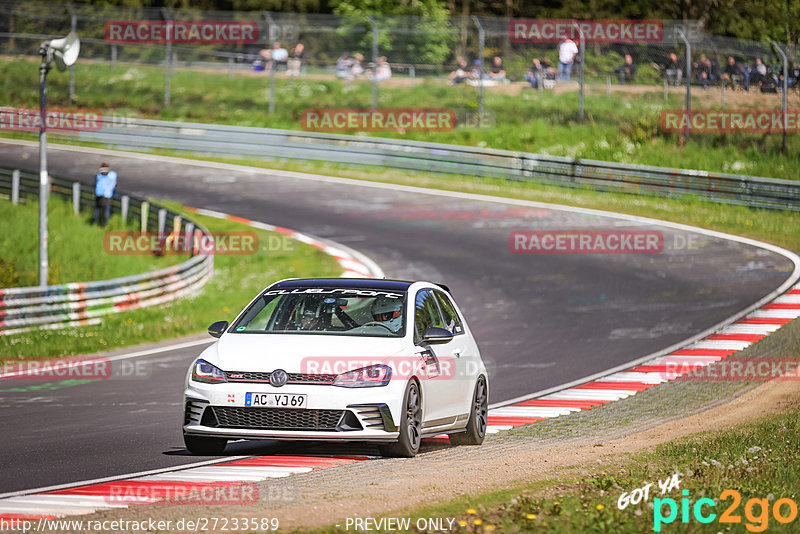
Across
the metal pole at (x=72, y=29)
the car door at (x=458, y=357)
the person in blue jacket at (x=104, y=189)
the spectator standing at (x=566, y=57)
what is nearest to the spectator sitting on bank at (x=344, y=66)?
the spectator standing at (x=566, y=57)

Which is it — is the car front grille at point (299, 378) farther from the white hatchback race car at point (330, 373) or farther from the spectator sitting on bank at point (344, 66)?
the spectator sitting on bank at point (344, 66)

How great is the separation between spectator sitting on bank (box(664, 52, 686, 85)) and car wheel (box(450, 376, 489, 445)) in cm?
2479

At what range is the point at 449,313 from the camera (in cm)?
1130

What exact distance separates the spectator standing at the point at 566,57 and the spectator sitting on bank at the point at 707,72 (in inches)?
163

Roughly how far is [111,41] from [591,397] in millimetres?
34907

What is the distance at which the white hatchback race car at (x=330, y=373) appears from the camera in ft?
29.5

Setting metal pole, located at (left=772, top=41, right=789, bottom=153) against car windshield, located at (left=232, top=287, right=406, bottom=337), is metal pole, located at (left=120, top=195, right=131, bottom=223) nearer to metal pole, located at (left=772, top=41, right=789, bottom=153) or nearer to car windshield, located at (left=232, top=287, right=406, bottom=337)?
metal pole, located at (left=772, top=41, right=789, bottom=153)

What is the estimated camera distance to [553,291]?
23000 millimetres

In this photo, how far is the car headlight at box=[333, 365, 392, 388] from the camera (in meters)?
9.09

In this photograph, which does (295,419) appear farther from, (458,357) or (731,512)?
(731,512)

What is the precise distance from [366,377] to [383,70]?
3164 centimetres

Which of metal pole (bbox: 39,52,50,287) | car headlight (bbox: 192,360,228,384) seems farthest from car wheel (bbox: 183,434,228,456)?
metal pole (bbox: 39,52,50,287)

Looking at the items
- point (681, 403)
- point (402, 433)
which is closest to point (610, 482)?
point (402, 433)

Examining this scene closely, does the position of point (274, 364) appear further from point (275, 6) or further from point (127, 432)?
point (275, 6)
